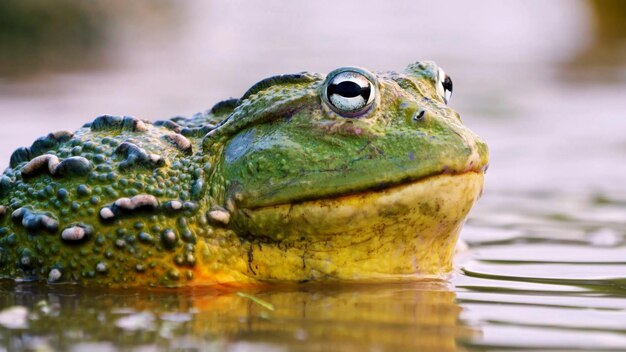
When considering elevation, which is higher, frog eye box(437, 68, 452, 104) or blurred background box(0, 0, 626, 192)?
blurred background box(0, 0, 626, 192)

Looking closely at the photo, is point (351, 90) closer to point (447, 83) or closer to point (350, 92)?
point (350, 92)

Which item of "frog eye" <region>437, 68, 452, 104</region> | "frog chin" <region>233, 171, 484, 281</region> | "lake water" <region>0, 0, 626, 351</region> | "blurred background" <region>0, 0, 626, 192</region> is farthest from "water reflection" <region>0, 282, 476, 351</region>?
"blurred background" <region>0, 0, 626, 192</region>

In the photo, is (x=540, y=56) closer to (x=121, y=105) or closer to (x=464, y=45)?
(x=464, y=45)

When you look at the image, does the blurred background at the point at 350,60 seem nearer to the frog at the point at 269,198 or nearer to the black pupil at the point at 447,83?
the black pupil at the point at 447,83

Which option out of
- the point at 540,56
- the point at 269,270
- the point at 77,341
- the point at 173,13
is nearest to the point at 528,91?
the point at 540,56

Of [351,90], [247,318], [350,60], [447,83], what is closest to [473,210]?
[447,83]

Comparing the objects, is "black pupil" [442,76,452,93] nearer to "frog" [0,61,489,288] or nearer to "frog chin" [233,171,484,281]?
"frog" [0,61,489,288]
